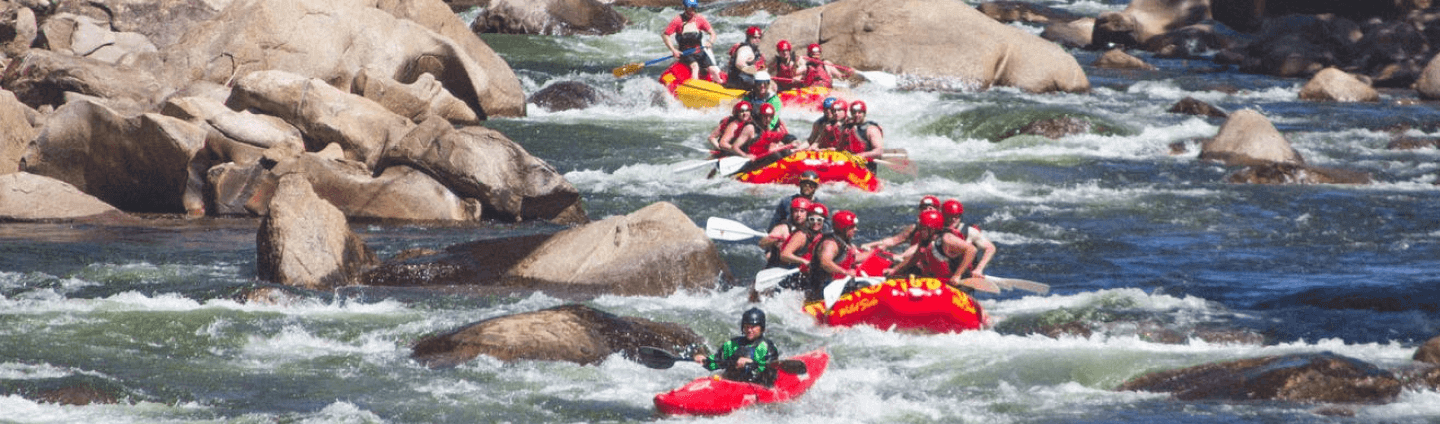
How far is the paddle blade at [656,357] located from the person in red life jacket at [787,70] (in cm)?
1276

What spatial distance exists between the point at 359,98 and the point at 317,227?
4.85m

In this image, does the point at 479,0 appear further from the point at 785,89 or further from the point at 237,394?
the point at 237,394

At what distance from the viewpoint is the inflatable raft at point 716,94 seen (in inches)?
852

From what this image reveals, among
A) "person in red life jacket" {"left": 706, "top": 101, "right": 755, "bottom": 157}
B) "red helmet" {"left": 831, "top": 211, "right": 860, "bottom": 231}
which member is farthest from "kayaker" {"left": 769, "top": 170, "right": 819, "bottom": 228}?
"person in red life jacket" {"left": 706, "top": 101, "right": 755, "bottom": 157}

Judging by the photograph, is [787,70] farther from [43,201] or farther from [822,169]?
[43,201]

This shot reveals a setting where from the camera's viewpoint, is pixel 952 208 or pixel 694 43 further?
pixel 694 43

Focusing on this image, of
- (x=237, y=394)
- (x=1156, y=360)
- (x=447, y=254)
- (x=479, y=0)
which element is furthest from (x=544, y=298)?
(x=479, y=0)

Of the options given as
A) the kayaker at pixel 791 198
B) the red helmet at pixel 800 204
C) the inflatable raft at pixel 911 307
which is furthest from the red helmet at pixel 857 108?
the inflatable raft at pixel 911 307

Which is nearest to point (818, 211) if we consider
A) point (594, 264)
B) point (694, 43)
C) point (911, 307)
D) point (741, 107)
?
point (911, 307)

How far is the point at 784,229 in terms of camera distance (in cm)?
1202

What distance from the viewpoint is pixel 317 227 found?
469 inches

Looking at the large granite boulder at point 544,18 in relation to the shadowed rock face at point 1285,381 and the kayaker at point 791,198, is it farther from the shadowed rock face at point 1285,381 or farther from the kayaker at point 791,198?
the shadowed rock face at point 1285,381

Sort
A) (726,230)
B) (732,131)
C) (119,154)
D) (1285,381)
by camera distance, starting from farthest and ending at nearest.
Answer: (732,131) → (119,154) → (726,230) → (1285,381)

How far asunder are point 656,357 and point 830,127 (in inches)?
339
